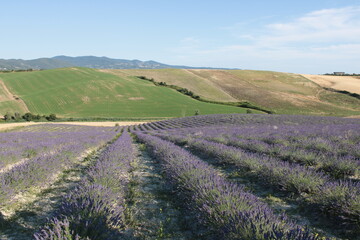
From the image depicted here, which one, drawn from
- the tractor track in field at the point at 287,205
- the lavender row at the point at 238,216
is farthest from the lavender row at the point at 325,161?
the lavender row at the point at 238,216

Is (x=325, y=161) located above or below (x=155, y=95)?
above

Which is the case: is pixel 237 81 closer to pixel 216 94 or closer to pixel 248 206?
pixel 216 94

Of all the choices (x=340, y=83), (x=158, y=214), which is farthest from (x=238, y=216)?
(x=340, y=83)

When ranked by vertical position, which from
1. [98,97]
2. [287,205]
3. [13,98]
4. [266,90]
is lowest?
[13,98]

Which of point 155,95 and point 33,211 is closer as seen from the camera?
point 33,211

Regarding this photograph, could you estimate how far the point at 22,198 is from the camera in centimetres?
538

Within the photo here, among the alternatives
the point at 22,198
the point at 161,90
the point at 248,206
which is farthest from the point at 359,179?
the point at 161,90

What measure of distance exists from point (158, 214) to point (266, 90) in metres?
80.1

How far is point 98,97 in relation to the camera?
69.6 m

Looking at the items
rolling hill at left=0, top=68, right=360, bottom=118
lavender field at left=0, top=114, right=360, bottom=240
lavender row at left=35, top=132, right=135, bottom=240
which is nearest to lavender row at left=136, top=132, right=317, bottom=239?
lavender field at left=0, top=114, right=360, bottom=240

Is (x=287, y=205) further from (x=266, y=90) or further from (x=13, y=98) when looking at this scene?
(x=266, y=90)

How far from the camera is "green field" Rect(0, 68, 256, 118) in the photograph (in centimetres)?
5912

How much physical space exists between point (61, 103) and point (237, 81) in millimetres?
60755

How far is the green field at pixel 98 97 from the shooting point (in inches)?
2328
